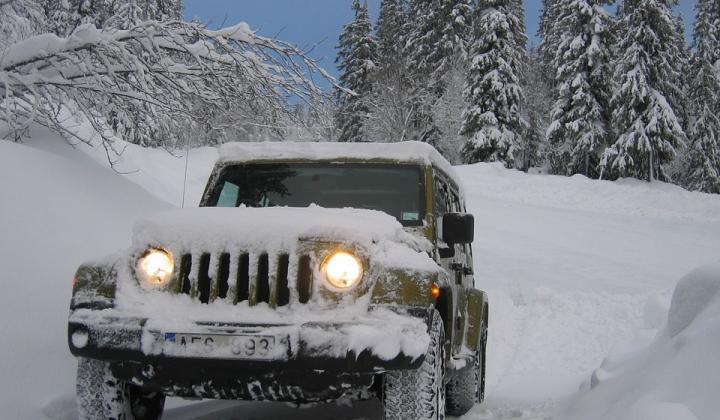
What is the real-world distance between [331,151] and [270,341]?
213 cm

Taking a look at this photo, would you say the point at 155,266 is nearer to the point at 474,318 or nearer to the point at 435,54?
the point at 474,318

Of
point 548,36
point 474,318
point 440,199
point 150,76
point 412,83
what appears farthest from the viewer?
point 548,36

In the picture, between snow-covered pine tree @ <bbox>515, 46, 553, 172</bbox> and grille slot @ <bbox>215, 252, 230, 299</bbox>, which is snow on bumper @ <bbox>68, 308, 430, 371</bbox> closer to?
grille slot @ <bbox>215, 252, 230, 299</bbox>

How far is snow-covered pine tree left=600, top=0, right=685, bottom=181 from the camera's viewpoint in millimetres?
30719

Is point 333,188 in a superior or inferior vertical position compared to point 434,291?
superior

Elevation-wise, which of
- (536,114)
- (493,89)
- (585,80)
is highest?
(585,80)

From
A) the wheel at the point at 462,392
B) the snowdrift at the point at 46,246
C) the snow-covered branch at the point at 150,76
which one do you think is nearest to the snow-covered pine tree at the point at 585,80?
the snow-covered branch at the point at 150,76

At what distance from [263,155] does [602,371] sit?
290 centimetres

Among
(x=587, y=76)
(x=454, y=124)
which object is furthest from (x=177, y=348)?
(x=454, y=124)

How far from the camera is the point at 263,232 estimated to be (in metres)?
3.21

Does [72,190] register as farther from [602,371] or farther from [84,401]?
[602,371]

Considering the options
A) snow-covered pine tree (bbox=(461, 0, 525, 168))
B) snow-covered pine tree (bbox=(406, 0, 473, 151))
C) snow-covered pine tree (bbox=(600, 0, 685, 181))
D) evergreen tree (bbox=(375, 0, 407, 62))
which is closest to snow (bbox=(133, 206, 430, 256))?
snow-covered pine tree (bbox=(600, 0, 685, 181))

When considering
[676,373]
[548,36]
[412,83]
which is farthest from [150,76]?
[548,36]

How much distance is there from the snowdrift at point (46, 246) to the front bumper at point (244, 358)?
3.93 feet
